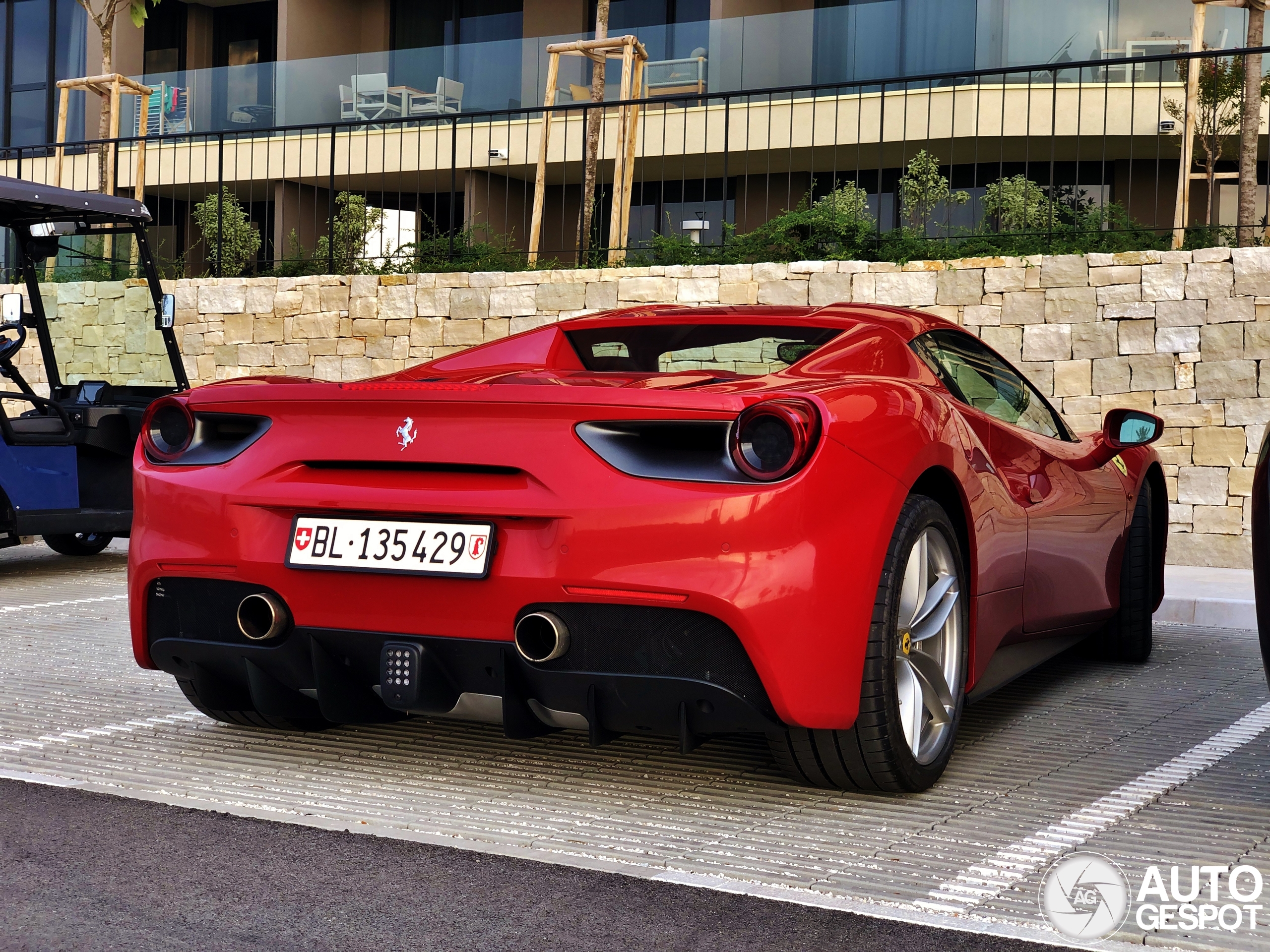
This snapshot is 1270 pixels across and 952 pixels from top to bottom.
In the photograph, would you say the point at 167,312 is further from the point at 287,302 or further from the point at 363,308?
the point at 287,302

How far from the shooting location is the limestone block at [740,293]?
1132 cm

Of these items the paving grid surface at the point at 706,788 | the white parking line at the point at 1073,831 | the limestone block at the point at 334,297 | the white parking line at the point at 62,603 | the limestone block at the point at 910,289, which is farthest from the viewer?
the limestone block at the point at 334,297

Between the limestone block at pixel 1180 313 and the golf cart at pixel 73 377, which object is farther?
the limestone block at pixel 1180 313

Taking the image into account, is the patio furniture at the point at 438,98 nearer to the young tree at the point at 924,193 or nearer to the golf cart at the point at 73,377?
the young tree at the point at 924,193

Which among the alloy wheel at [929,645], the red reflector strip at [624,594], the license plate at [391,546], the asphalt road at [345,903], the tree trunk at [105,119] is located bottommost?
the asphalt road at [345,903]

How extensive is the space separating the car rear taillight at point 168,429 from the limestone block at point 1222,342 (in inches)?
321

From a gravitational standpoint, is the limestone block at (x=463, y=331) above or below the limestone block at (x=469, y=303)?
below

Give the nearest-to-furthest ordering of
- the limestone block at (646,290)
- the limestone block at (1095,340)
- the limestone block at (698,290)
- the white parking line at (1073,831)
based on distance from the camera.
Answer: the white parking line at (1073,831) → the limestone block at (1095,340) → the limestone block at (698,290) → the limestone block at (646,290)

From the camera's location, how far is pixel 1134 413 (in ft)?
17.1

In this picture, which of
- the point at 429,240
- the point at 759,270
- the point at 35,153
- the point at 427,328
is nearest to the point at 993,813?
the point at 759,270

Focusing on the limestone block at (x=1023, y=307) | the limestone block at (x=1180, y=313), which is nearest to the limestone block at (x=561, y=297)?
the limestone block at (x=1023, y=307)

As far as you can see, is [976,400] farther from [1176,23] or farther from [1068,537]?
[1176,23]

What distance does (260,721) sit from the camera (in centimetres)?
426

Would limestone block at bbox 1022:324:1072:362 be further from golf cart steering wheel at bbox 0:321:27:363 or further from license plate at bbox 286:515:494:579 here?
license plate at bbox 286:515:494:579
